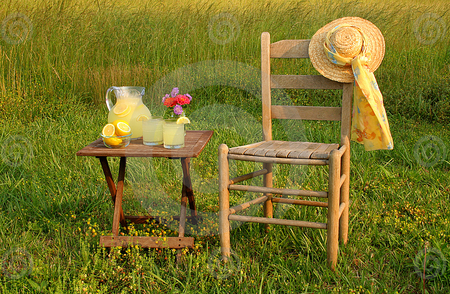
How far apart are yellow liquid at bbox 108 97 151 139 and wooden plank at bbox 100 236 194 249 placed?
48cm

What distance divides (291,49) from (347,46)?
11.7 inches

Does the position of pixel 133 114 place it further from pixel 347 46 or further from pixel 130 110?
pixel 347 46

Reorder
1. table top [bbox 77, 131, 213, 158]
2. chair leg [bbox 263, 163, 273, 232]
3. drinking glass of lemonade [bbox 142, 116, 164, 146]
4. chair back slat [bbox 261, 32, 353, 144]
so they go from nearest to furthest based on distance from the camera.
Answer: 1. table top [bbox 77, 131, 213, 158]
2. drinking glass of lemonade [bbox 142, 116, 164, 146]
3. chair back slat [bbox 261, 32, 353, 144]
4. chair leg [bbox 263, 163, 273, 232]

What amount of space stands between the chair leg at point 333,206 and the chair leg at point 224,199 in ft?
1.45

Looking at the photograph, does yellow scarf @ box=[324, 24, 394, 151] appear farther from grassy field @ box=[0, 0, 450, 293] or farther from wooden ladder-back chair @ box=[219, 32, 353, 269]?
grassy field @ box=[0, 0, 450, 293]

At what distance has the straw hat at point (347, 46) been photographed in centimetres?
192

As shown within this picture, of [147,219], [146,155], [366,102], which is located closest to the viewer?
[146,155]

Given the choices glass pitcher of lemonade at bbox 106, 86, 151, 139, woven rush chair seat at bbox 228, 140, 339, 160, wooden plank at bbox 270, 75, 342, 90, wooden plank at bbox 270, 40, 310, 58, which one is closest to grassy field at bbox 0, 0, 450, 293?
woven rush chair seat at bbox 228, 140, 339, 160

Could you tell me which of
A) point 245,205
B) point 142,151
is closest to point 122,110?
point 142,151

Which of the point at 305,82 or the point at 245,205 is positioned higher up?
the point at 305,82

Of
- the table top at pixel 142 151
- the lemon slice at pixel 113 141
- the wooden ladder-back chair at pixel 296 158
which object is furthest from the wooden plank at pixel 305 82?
the lemon slice at pixel 113 141

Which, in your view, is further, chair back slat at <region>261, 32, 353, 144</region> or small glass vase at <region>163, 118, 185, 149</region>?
chair back slat at <region>261, 32, 353, 144</region>

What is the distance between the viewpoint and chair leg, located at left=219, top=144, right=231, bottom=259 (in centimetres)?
177

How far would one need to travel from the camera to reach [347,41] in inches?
75.2
